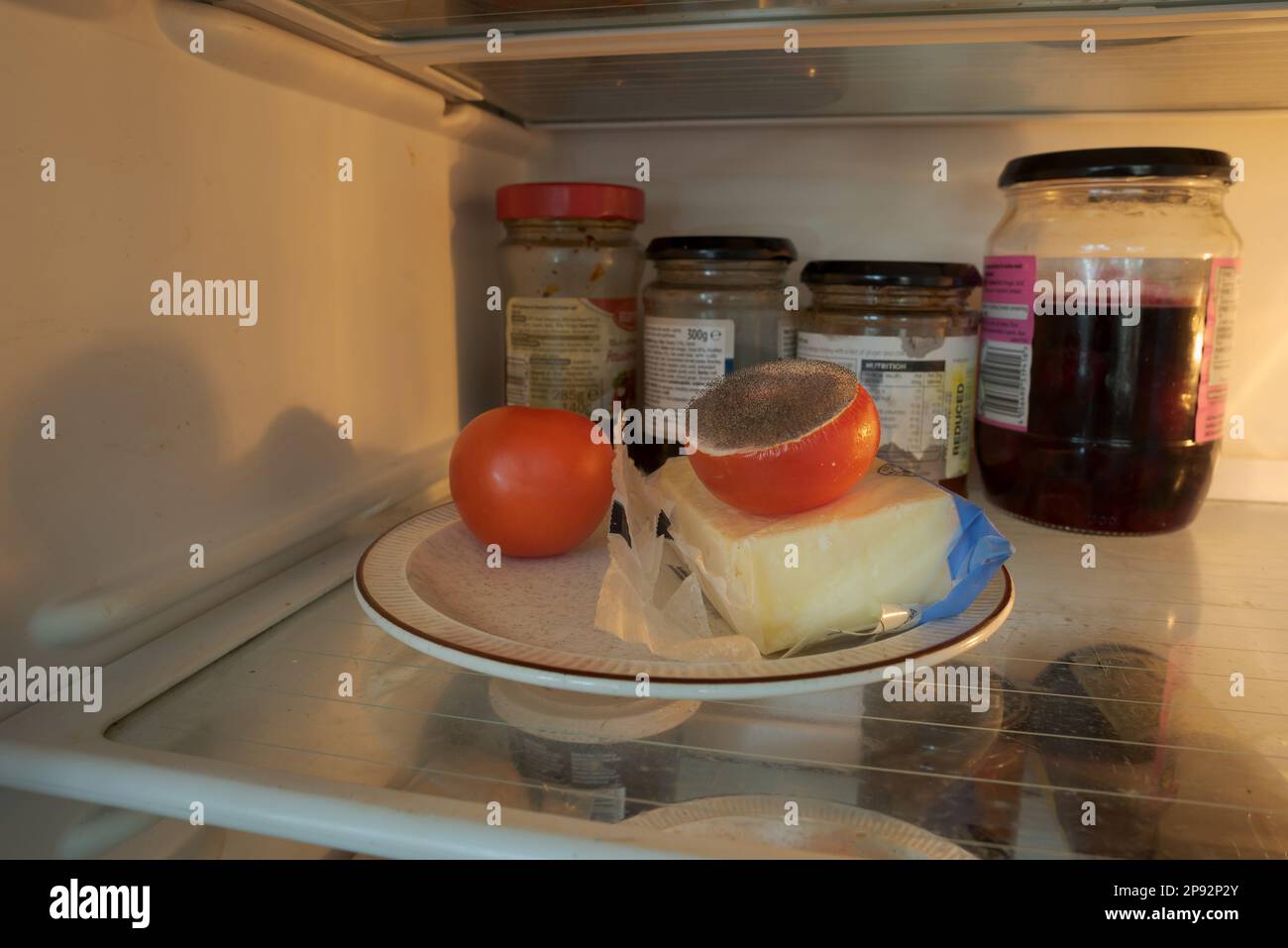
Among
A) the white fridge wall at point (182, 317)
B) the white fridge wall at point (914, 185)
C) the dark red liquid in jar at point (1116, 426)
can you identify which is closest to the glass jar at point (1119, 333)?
the dark red liquid in jar at point (1116, 426)

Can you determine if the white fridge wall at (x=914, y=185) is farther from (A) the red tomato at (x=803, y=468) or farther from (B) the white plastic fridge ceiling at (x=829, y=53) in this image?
(A) the red tomato at (x=803, y=468)

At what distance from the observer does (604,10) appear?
63cm

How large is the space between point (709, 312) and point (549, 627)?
387mm

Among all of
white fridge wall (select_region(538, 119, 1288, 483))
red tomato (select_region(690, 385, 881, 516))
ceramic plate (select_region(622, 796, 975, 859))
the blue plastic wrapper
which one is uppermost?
white fridge wall (select_region(538, 119, 1288, 483))

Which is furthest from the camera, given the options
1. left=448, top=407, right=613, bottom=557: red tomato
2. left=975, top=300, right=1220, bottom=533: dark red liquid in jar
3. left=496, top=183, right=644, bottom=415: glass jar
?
left=496, top=183, right=644, bottom=415: glass jar

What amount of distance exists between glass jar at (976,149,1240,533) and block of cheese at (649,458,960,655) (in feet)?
0.91

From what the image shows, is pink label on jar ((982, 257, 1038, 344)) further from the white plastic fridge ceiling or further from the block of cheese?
the block of cheese

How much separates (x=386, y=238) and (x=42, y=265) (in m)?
0.35

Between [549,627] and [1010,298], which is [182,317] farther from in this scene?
[1010,298]

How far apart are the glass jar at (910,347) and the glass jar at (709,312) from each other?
4 centimetres

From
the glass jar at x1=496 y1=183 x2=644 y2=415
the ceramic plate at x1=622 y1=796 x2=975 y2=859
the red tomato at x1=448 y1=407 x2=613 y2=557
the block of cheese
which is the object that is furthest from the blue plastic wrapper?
the glass jar at x1=496 y1=183 x2=644 y2=415

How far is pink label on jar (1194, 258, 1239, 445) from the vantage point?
2.39 ft

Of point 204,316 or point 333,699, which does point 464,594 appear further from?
point 204,316

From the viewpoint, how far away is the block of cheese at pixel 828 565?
0.52 m
